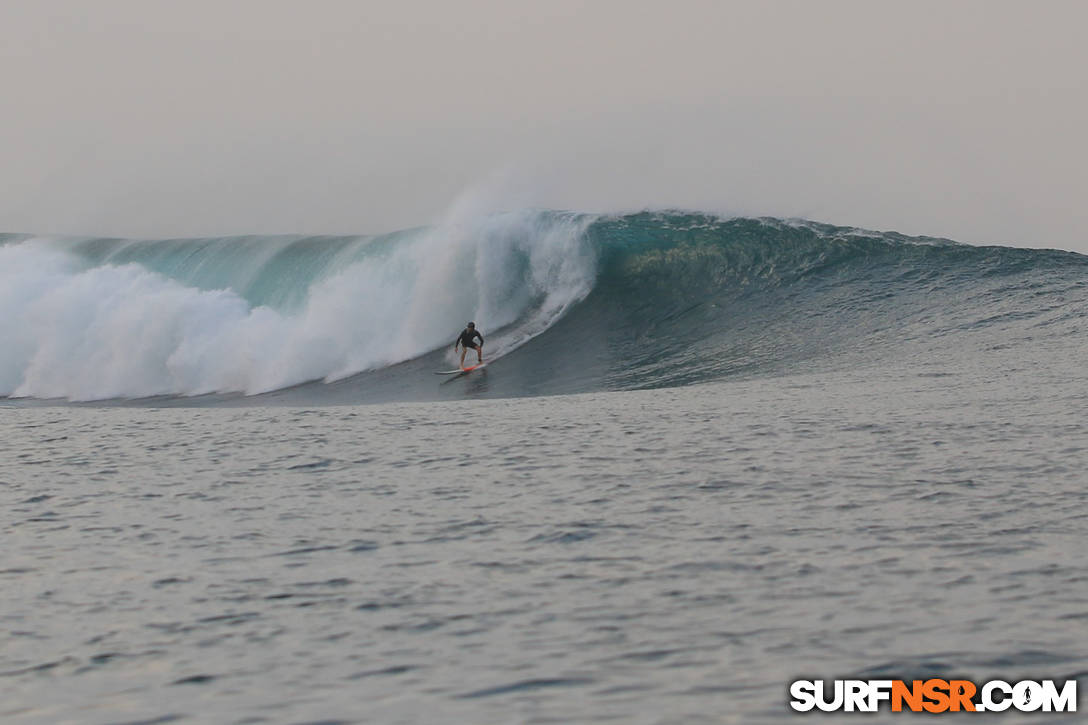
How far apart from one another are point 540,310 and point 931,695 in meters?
18.5

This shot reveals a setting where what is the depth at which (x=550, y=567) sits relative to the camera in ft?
24.6

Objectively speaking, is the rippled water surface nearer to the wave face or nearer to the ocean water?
the ocean water

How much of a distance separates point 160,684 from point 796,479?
5.29 metres

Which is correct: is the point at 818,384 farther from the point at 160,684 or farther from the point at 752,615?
the point at 160,684

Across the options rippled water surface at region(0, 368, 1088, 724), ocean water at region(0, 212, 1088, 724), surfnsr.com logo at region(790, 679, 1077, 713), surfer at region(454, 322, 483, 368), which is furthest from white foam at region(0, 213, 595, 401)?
surfnsr.com logo at region(790, 679, 1077, 713)

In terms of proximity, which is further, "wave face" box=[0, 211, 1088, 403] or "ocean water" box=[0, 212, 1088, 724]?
"wave face" box=[0, 211, 1088, 403]

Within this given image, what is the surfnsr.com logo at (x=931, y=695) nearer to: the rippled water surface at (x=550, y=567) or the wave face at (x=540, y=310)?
the rippled water surface at (x=550, y=567)

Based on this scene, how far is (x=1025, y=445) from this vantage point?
34.3ft

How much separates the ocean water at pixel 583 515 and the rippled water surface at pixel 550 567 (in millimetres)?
29

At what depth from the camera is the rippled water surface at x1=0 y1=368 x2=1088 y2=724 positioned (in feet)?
18.4

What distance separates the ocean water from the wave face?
0.45 feet

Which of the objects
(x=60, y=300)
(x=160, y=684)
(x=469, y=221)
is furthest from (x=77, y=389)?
(x=160, y=684)

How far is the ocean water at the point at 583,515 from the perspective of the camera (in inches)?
226

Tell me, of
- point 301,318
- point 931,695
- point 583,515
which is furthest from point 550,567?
point 301,318
